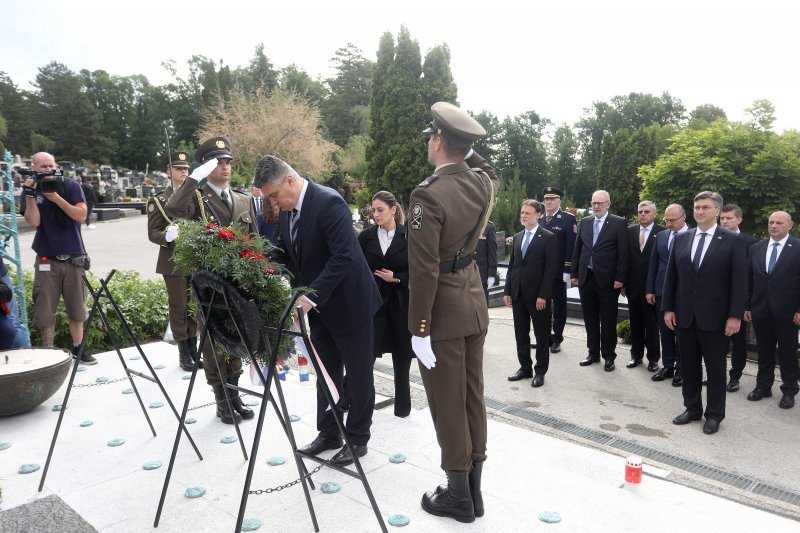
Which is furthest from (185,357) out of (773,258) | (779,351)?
(773,258)

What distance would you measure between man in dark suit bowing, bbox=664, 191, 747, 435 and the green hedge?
5921 millimetres

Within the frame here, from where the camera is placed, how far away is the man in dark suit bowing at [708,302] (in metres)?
4.98

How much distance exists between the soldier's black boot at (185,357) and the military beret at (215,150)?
2236 mm

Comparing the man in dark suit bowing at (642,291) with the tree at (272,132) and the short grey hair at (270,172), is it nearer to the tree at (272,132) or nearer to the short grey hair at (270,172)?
the short grey hair at (270,172)

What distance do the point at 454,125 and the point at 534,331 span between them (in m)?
4.08

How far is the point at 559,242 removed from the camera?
320 inches

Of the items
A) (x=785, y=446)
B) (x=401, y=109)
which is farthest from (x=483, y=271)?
(x=401, y=109)

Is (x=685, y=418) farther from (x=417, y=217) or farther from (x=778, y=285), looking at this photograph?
(x=417, y=217)

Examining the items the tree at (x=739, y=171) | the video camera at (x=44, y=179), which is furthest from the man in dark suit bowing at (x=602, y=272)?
the video camera at (x=44, y=179)

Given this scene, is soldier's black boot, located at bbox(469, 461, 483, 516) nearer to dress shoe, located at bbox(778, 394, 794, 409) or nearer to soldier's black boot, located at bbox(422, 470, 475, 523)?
soldier's black boot, located at bbox(422, 470, 475, 523)

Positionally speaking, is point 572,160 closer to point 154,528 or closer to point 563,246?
point 563,246

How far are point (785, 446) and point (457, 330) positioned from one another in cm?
360

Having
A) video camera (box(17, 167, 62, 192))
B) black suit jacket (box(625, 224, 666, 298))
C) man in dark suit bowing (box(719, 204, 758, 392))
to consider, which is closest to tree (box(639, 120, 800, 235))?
black suit jacket (box(625, 224, 666, 298))

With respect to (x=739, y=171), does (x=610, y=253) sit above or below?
below
